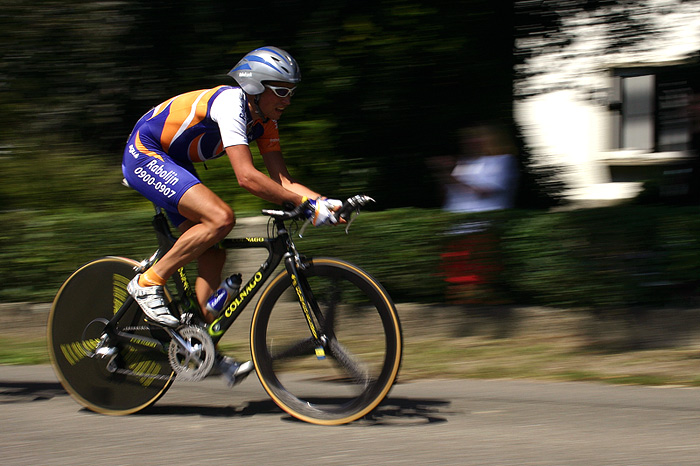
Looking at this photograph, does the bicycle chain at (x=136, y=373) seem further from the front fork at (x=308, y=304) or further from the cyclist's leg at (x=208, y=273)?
the front fork at (x=308, y=304)

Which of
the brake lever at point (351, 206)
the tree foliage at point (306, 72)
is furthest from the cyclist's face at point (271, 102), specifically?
the tree foliage at point (306, 72)

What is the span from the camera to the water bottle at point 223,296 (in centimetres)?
452

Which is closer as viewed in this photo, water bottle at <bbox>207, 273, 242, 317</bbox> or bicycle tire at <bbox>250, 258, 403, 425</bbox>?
bicycle tire at <bbox>250, 258, 403, 425</bbox>

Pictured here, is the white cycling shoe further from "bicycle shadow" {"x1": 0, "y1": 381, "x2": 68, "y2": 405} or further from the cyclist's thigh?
"bicycle shadow" {"x1": 0, "y1": 381, "x2": 68, "y2": 405}

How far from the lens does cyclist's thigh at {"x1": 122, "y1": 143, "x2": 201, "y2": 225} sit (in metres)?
4.39

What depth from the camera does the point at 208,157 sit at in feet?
15.4

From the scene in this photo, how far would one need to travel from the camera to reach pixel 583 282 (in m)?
6.28

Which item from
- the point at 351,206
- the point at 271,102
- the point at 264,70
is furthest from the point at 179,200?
the point at 351,206

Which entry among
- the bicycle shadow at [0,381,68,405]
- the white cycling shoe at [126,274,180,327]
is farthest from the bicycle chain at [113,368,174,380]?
the bicycle shadow at [0,381,68,405]

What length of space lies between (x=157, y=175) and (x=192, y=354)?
3.22 feet

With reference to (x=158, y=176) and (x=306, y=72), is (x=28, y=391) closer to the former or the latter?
(x=158, y=176)

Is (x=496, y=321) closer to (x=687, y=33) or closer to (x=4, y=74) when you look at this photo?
(x=687, y=33)

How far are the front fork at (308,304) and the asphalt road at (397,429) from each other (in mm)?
442

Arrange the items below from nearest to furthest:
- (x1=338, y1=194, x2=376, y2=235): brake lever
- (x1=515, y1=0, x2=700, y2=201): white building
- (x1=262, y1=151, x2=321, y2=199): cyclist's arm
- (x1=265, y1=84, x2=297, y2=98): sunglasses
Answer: (x1=338, y1=194, x2=376, y2=235): brake lever, (x1=265, y1=84, x2=297, y2=98): sunglasses, (x1=262, y1=151, x2=321, y2=199): cyclist's arm, (x1=515, y1=0, x2=700, y2=201): white building
